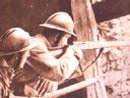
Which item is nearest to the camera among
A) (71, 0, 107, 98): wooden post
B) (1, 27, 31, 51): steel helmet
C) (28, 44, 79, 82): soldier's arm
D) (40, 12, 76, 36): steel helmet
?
(1, 27, 31, 51): steel helmet

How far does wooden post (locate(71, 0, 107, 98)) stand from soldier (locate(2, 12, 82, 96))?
1.84 feet

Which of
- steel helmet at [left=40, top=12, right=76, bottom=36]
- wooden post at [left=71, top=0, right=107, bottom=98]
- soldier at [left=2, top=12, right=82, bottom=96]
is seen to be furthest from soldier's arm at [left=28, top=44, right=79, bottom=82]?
wooden post at [left=71, top=0, right=107, bottom=98]

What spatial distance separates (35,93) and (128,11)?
117cm

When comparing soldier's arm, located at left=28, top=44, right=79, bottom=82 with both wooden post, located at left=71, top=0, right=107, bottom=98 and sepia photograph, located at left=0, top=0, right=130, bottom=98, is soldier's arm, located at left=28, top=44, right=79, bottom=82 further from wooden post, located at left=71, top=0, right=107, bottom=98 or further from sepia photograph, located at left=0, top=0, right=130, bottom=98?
wooden post, located at left=71, top=0, right=107, bottom=98

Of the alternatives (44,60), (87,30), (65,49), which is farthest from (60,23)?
(87,30)

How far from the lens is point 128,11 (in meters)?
5.31

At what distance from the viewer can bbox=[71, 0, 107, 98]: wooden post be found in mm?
5254

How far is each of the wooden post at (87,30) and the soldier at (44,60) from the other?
56 centimetres

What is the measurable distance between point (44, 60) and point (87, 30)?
2.92ft

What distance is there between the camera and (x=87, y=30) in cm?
526

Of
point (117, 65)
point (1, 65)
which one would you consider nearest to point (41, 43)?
point (1, 65)

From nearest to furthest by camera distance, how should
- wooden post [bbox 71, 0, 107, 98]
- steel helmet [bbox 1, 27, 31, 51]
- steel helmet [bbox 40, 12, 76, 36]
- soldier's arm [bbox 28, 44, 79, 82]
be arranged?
steel helmet [bbox 1, 27, 31, 51], soldier's arm [bbox 28, 44, 79, 82], steel helmet [bbox 40, 12, 76, 36], wooden post [bbox 71, 0, 107, 98]

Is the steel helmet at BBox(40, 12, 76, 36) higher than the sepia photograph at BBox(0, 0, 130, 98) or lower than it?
higher

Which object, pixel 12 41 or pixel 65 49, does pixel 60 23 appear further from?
pixel 12 41
